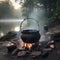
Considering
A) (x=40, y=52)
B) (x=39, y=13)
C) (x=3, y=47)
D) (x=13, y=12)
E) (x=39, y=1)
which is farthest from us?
(x=13, y=12)

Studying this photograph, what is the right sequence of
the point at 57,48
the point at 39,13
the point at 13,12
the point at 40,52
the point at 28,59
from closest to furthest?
the point at 28,59, the point at 40,52, the point at 57,48, the point at 39,13, the point at 13,12

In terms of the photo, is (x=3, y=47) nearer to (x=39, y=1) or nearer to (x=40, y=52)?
(x=40, y=52)

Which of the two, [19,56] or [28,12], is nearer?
[19,56]

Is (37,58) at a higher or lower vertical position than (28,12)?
lower

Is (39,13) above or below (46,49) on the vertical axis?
above

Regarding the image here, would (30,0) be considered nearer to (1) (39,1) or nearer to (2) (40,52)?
(1) (39,1)

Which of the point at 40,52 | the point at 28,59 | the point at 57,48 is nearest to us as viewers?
the point at 28,59

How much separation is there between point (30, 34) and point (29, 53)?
1187 mm

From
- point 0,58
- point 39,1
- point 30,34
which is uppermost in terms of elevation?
point 39,1

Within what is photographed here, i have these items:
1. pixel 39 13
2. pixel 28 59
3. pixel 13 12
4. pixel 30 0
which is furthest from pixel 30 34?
pixel 13 12

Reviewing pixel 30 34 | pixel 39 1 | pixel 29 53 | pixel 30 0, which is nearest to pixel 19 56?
pixel 29 53

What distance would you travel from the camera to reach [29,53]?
1119 centimetres

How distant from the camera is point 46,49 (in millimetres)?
11766

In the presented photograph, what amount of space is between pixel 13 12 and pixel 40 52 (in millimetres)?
77345
